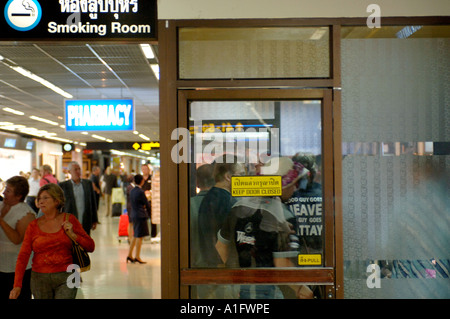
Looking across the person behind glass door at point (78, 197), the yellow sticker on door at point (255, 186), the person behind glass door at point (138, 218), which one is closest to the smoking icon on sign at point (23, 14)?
the yellow sticker on door at point (255, 186)

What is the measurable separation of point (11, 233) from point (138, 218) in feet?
13.7

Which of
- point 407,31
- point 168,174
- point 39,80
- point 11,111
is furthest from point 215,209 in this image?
point 11,111

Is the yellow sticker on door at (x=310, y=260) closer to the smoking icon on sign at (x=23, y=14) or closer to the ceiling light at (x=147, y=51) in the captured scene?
the smoking icon on sign at (x=23, y=14)

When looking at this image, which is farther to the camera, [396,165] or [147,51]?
[147,51]

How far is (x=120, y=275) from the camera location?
7441 mm

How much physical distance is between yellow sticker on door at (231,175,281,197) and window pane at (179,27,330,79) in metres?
0.71

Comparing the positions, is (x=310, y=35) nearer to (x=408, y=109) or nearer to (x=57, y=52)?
(x=408, y=109)

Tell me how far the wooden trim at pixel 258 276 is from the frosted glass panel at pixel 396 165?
204mm

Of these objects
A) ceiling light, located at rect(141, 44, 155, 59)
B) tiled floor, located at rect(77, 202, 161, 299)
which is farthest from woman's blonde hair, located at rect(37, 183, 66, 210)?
ceiling light, located at rect(141, 44, 155, 59)

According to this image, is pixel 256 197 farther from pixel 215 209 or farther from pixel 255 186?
pixel 215 209

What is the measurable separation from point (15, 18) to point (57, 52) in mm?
4795

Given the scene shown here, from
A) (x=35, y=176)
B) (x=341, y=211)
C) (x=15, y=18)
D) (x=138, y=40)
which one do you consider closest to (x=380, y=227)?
(x=341, y=211)

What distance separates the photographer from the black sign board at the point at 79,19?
3.27m

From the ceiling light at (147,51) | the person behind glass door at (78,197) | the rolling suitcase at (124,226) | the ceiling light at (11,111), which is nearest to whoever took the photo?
the person behind glass door at (78,197)
